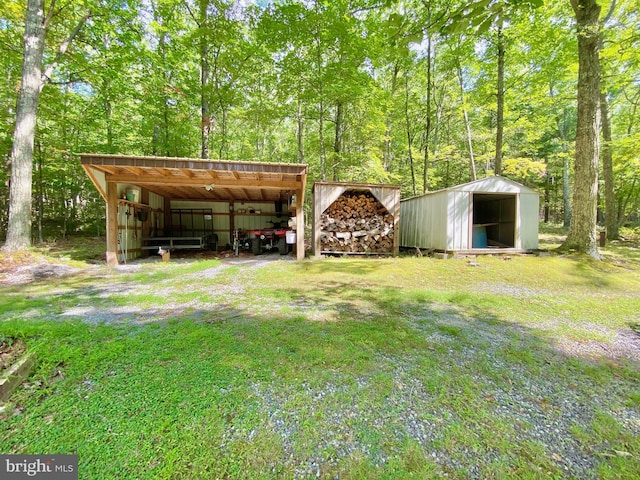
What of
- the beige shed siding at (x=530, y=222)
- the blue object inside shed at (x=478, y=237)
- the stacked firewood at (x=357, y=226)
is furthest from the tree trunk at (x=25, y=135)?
the beige shed siding at (x=530, y=222)

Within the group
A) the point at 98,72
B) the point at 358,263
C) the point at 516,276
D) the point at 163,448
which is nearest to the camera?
the point at 163,448

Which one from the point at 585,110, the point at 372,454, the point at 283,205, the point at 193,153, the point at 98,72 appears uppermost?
the point at 98,72

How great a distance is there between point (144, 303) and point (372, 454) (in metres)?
3.69

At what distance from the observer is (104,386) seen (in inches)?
74.5

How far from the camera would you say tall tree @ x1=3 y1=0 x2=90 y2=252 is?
20.6ft

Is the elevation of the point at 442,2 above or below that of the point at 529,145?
above

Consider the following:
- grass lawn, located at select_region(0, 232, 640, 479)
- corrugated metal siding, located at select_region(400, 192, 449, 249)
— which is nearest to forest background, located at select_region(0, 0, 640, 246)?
corrugated metal siding, located at select_region(400, 192, 449, 249)

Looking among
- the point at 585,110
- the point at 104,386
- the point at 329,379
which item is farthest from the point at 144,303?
the point at 585,110

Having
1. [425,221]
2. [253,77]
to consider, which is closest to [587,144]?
[425,221]

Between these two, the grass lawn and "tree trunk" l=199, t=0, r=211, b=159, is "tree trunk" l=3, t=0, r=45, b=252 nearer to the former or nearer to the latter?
the grass lawn

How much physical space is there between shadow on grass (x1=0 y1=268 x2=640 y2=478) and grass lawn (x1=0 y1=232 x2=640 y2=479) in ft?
0.04

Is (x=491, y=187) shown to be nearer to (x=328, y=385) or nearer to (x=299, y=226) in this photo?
(x=299, y=226)

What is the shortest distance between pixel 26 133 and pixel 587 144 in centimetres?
1415

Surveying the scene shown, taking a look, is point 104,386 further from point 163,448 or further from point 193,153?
point 193,153
